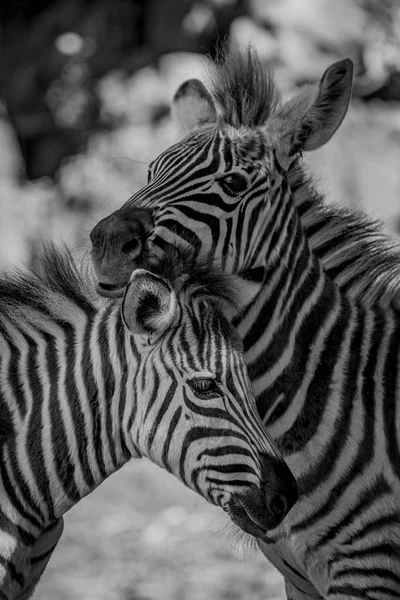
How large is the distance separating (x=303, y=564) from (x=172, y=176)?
2.37 metres

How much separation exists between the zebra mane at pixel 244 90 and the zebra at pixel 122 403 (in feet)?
4.27

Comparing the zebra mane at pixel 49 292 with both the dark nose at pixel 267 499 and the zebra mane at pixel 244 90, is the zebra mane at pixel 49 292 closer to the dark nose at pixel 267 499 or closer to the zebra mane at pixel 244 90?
the dark nose at pixel 267 499

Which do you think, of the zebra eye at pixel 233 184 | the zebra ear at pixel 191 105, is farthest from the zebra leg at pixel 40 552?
the zebra ear at pixel 191 105

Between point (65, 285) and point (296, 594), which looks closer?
point (65, 285)

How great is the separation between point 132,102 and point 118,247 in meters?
11.6

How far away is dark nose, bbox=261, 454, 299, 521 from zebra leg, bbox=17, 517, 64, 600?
1.35m

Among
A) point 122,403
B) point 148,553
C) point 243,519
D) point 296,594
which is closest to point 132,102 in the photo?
point 148,553

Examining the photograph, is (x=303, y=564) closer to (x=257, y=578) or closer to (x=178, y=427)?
(x=178, y=427)

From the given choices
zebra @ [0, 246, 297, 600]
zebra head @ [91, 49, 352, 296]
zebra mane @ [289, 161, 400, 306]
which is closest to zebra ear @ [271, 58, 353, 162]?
zebra head @ [91, 49, 352, 296]

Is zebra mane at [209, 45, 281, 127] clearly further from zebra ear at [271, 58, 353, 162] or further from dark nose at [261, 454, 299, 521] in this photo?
dark nose at [261, 454, 299, 521]

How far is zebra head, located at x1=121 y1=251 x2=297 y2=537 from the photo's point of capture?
4609 mm

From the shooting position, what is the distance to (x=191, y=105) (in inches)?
271

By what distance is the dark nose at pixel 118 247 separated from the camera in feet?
17.6

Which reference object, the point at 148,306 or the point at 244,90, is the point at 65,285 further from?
the point at 244,90
